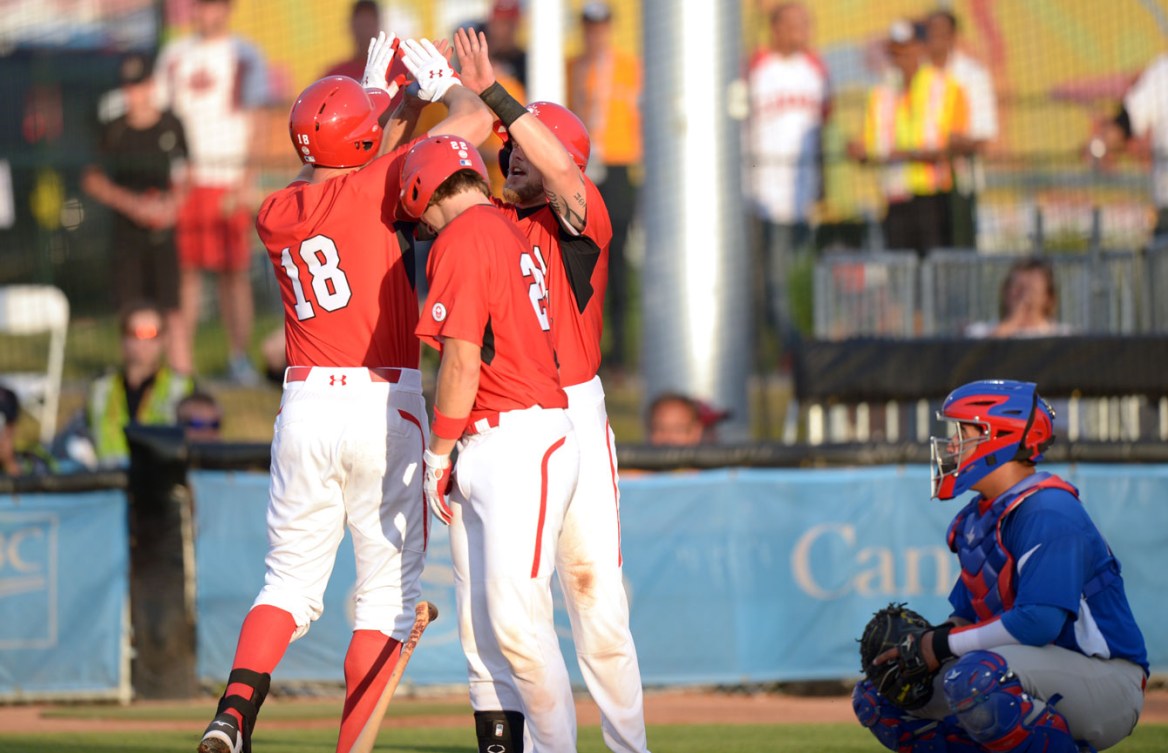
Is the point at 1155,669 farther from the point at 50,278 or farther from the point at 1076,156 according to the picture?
the point at 50,278

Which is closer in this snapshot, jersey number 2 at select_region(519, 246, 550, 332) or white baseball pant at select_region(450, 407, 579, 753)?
white baseball pant at select_region(450, 407, 579, 753)

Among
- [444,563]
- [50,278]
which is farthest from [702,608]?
[50,278]

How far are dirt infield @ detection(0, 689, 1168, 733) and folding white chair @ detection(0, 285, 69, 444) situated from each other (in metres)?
3.95

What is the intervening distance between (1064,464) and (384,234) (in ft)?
15.5

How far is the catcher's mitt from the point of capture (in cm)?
547

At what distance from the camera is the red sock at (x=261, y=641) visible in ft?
18.2

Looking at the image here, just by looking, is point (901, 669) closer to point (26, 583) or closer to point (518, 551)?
point (518, 551)

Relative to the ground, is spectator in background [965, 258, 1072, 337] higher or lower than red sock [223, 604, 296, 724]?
higher

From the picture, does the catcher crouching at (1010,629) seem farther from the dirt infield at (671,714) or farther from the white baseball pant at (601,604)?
the dirt infield at (671,714)

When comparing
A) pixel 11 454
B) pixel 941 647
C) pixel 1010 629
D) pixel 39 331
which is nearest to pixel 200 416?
pixel 11 454

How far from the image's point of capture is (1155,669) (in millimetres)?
8844

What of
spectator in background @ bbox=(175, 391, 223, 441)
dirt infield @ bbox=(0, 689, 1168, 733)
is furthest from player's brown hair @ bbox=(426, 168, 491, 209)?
spectator in background @ bbox=(175, 391, 223, 441)

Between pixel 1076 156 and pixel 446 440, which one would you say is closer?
pixel 446 440

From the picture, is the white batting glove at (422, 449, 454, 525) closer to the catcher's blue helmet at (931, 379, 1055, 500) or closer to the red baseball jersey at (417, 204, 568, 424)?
the red baseball jersey at (417, 204, 568, 424)
